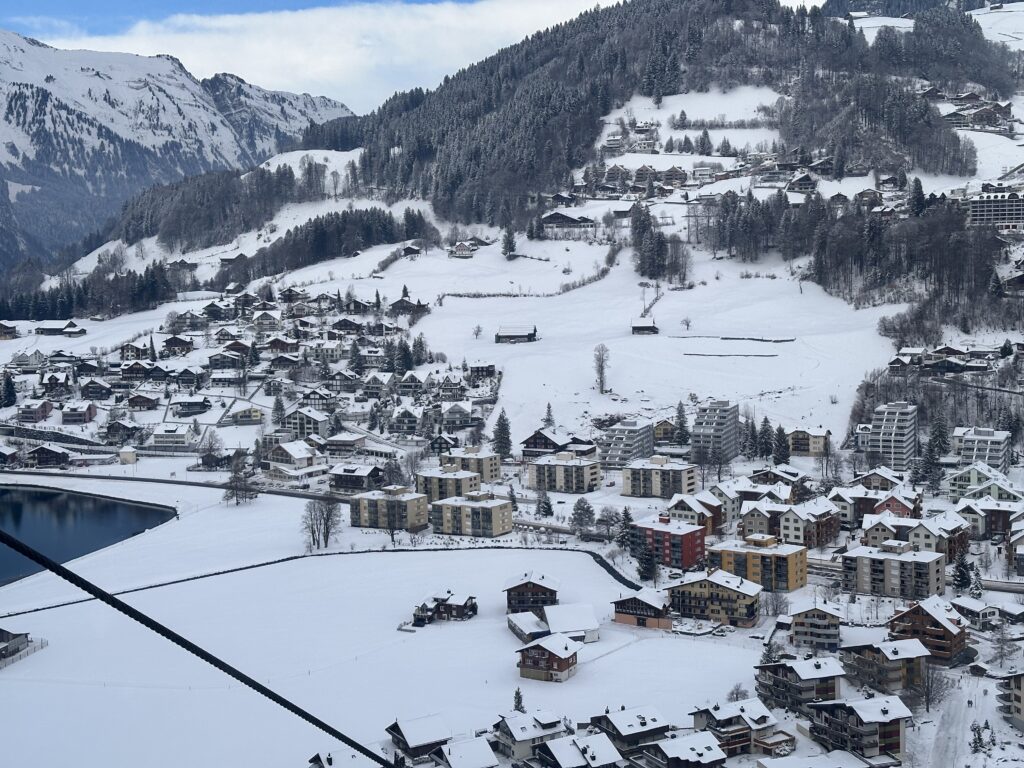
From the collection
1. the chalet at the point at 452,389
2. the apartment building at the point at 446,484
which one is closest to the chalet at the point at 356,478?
the apartment building at the point at 446,484

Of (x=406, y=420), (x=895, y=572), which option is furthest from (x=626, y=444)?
(x=895, y=572)

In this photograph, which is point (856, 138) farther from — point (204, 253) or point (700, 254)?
point (204, 253)

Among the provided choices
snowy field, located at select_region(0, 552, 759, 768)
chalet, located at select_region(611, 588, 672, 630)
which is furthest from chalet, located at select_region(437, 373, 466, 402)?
chalet, located at select_region(611, 588, 672, 630)

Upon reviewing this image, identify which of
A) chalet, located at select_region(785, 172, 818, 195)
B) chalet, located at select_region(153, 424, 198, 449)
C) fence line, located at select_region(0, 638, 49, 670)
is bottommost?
chalet, located at select_region(153, 424, 198, 449)

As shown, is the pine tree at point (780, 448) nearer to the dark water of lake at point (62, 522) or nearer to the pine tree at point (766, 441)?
the pine tree at point (766, 441)

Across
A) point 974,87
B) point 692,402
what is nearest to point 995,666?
point 692,402

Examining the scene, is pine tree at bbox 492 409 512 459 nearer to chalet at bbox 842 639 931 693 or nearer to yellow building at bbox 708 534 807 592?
yellow building at bbox 708 534 807 592

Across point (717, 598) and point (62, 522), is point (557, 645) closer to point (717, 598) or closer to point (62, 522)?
point (717, 598)
